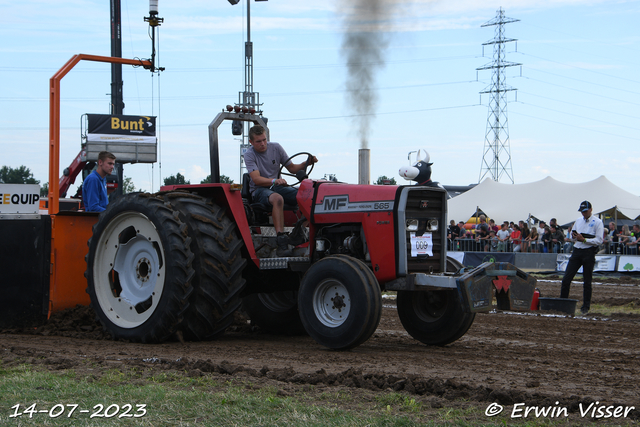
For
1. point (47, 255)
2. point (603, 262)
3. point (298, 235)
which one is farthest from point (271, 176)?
point (603, 262)

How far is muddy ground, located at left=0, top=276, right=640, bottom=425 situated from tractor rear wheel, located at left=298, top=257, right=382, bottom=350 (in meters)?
0.18

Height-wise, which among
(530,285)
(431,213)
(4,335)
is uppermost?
(431,213)

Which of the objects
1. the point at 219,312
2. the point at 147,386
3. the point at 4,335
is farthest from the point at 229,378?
the point at 4,335

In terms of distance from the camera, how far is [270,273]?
7742 mm

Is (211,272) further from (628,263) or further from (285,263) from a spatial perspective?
(628,263)

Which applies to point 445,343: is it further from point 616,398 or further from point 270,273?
point 616,398

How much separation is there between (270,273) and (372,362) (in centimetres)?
208

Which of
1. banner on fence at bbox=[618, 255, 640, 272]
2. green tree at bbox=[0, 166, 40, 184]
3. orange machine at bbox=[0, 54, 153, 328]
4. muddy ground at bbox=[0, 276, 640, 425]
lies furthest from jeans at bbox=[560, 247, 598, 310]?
green tree at bbox=[0, 166, 40, 184]

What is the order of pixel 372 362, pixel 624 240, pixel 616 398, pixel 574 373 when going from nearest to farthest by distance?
pixel 616 398 → pixel 574 373 → pixel 372 362 → pixel 624 240

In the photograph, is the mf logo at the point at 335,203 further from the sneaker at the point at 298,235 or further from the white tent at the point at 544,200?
the white tent at the point at 544,200

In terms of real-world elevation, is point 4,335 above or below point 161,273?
below

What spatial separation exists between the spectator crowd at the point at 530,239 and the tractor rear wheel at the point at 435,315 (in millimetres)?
13847

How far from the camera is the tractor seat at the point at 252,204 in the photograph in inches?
299

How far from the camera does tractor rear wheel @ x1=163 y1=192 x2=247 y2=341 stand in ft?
22.7
